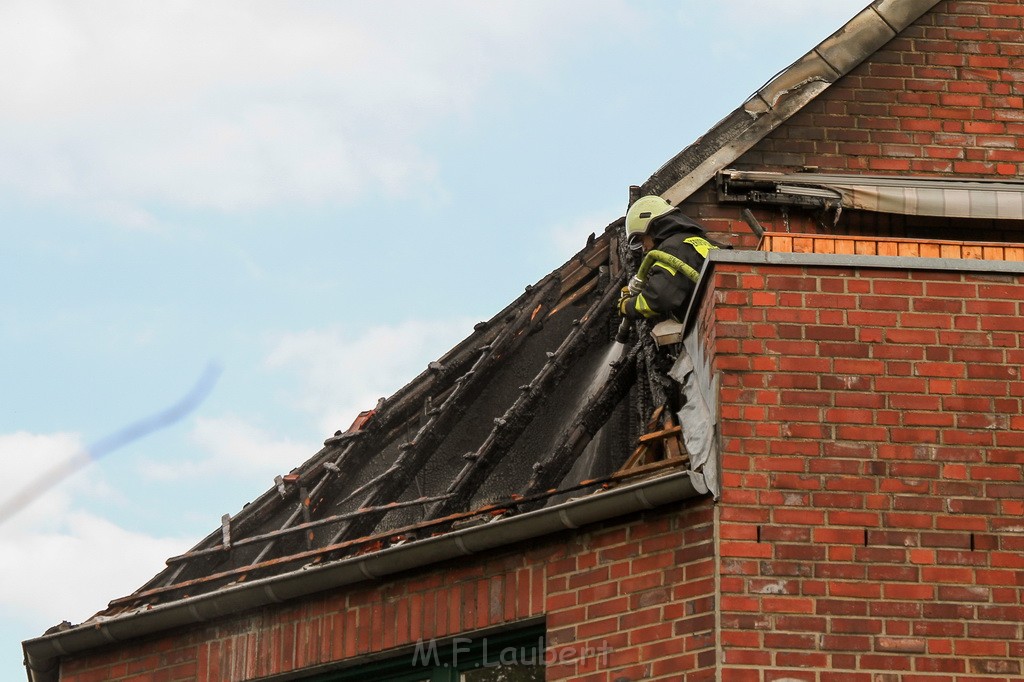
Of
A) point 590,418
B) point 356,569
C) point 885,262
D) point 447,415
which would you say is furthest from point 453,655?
point 885,262

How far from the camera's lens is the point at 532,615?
9070 mm

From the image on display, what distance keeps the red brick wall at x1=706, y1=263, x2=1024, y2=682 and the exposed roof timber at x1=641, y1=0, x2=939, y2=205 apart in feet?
7.16

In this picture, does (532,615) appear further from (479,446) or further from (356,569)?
(479,446)

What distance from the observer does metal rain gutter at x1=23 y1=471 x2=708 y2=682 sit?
8.73m

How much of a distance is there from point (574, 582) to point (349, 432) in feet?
9.57

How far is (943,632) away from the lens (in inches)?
320

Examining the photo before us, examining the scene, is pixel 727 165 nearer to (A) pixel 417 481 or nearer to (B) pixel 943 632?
(A) pixel 417 481

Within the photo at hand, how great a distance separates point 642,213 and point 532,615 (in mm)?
2752

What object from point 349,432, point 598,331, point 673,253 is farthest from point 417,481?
point 673,253

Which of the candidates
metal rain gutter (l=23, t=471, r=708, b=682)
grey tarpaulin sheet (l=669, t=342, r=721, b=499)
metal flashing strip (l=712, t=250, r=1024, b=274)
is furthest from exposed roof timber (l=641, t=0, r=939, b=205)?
metal rain gutter (l=23, t=471, r=708, b=682)

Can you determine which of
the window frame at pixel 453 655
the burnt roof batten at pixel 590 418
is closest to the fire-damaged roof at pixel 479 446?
the burnt roof batten at pixel 590 418

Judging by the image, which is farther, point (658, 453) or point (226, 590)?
point (226, 590)

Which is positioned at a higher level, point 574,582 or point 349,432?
point 349,432

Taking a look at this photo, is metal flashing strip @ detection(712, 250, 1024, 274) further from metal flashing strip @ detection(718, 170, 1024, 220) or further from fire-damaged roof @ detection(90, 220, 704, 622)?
metal flashing strip @ detection(718, 170, 1024, 220)
